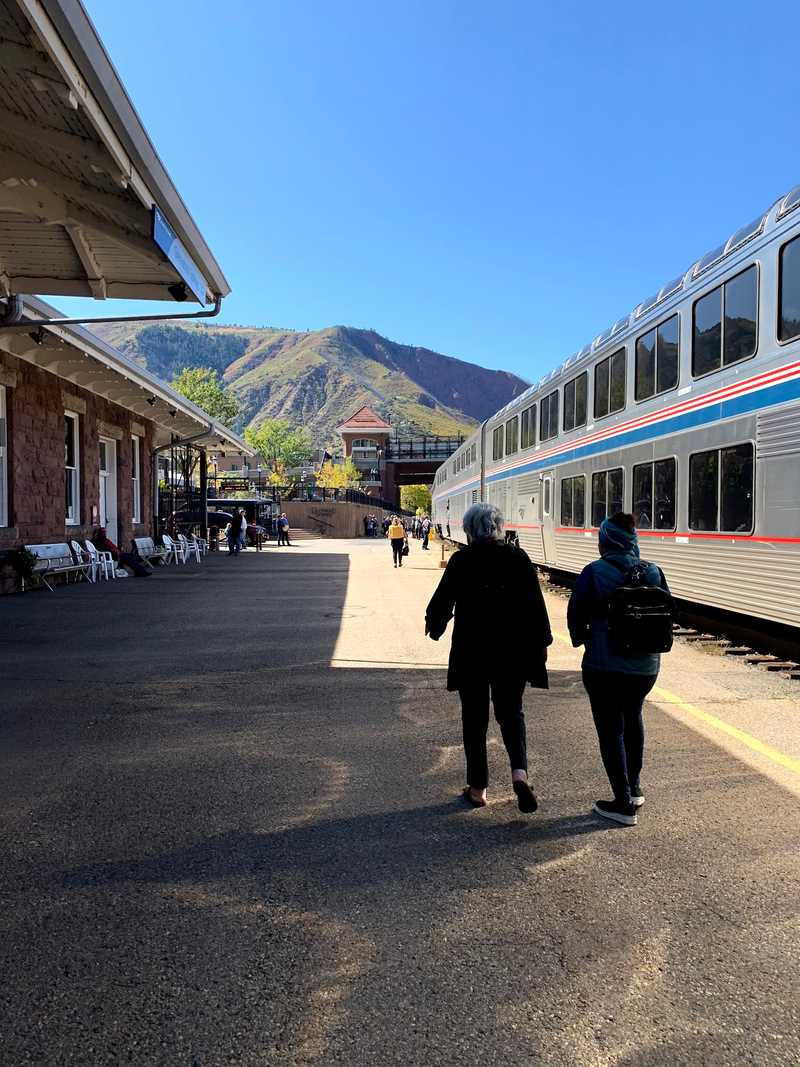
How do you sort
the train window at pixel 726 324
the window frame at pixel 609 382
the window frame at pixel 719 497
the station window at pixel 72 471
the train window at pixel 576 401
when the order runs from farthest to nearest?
1. the station window at pixel 72 471
2. the train window at pixel 576 401
3. the window frame at pixel 609 382
4. the train window at pixel 726 324
5. the window frame at pixel 719 497

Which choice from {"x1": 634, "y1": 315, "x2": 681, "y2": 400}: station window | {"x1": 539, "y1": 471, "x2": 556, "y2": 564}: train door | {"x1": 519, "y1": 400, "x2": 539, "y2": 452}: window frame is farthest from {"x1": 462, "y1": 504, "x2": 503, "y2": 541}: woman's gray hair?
{"x1": 519, "y1": 400, "x2": 539, "y2": 452}: window frame

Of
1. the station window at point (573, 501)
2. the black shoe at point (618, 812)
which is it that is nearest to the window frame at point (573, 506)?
the station window at point (573, 501)

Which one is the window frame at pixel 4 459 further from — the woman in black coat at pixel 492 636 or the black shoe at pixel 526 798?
the black shoe at pixel 526 798

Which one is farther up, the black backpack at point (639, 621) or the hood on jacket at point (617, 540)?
the hood on jacket at point (617, 540)

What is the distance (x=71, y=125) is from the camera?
611 cm

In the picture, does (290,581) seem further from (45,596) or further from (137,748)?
(137,748)

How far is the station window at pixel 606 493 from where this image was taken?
11.7m

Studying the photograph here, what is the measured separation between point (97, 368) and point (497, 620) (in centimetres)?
1414

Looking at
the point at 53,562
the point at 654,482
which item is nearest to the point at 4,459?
the point at 53,562

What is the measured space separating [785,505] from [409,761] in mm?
4374

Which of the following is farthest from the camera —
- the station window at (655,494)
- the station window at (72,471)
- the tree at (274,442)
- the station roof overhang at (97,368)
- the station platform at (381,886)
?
the tree at (274,442)

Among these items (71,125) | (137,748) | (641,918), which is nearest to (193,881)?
(641,918)

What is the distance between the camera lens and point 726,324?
866 cm

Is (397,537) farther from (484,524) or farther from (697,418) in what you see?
(484,524)
